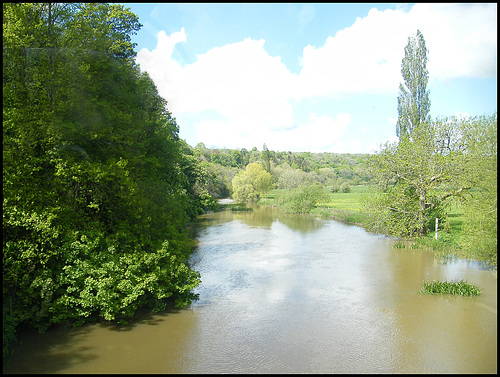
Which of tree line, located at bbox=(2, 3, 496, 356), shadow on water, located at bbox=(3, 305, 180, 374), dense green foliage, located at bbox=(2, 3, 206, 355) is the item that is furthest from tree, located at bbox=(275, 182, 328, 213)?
shadow on water, located at bbox=(3, 305, 180, 374)

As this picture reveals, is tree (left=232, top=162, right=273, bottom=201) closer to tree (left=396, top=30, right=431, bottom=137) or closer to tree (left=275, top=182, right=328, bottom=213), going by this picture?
tree (left=275, top=182, right=328, bottom=213)

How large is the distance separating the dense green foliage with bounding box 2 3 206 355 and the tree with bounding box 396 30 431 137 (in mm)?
20490

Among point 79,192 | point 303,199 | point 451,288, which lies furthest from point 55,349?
point 303,199

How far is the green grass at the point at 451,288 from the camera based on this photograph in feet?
38.5

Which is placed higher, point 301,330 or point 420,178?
point 420,178

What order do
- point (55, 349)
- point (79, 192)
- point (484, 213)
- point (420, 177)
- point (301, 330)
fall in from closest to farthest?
point (55, 349)
point (484, 213)
point (301, 330)
point (79, 192)
point (420, 177)

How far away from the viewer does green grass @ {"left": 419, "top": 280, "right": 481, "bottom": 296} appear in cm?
1173

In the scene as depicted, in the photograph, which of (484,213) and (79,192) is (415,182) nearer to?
(484,213)

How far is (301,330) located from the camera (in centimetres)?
975

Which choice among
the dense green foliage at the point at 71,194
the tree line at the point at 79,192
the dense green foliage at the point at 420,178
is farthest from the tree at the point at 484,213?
the dense green foliage at the point at 420,178

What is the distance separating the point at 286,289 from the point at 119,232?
6217 mm

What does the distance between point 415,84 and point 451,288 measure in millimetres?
17803

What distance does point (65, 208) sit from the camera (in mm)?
9461

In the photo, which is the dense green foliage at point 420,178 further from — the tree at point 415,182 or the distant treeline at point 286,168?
the distant treeline at point 286,168
